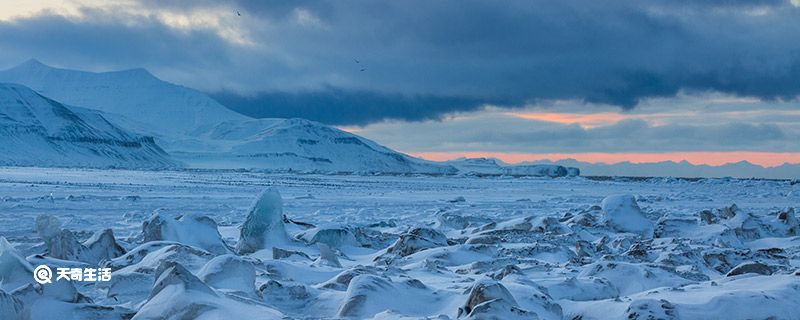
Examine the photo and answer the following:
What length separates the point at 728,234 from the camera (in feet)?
37.1

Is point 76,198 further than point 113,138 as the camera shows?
No

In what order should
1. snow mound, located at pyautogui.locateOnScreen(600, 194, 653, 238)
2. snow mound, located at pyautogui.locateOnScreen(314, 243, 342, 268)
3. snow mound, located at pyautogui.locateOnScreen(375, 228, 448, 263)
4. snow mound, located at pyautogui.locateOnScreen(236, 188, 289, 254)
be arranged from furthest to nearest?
snow mound, located at pyautogui.locateOnScreen(600, 194, 653, 238) < snow mound, located at pyautogui.locateOnScreen(236, 188, 289, 254) < snow mound, located at pyautogui.locateOnScreen(375, 228, 448, 263) < snow mound, located at pyautogui.locateOnScreen(314, 243, 342, 268)

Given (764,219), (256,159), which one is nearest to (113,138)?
(256,159)

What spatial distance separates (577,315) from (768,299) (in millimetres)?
1141

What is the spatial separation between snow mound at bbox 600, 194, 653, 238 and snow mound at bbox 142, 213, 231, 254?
270 inches

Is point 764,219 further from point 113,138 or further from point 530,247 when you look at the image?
point 113,138

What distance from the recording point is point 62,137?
162 metres

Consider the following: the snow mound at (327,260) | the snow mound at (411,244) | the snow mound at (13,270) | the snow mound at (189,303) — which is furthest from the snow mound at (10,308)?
the snow mound at (411,244)

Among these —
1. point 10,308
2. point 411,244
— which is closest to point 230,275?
point 10,308

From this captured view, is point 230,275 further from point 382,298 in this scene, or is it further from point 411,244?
point 411,244

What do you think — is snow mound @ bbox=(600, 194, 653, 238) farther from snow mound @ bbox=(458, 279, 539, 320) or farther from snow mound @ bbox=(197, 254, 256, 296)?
snow mound @ bbox=(458, 279, 539, 320)

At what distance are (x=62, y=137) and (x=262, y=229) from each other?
545ft

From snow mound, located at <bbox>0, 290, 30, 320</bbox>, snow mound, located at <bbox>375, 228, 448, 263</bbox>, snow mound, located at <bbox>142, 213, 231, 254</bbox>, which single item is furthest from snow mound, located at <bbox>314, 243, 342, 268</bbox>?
snow mound, located at <bbox>0, 290, 30, 320</bbox>

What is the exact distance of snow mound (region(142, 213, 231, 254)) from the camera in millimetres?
9492
